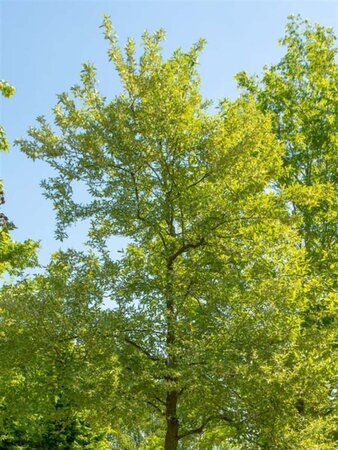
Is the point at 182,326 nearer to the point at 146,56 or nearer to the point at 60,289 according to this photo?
the point at 60,289

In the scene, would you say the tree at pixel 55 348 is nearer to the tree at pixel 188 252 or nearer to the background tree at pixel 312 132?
the tree at pixel 188 252

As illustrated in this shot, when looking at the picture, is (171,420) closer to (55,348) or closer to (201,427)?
(201,427)

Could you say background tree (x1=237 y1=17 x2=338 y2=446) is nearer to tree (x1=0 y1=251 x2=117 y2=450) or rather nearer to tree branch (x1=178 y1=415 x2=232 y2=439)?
tree branch (x1=178 y1=415 x2=232 y2=439)

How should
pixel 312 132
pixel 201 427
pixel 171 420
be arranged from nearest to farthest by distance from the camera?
pixel 171 420
pixel 201 427
pixel 312 132

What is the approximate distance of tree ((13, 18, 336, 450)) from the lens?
10656 mm

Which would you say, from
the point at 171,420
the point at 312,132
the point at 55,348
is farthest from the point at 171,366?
the point at 312,132

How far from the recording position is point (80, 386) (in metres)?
10.1

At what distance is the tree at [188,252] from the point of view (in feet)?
35.0

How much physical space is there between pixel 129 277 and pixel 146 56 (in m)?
5.28

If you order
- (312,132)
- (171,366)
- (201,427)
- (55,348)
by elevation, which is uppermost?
(312,132)

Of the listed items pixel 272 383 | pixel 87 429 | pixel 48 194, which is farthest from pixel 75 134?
pixel 87 429

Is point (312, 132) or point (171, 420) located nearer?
point (171, 420)

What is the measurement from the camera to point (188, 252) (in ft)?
41.5

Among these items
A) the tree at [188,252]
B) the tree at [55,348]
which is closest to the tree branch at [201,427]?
the tree at [188,252]
